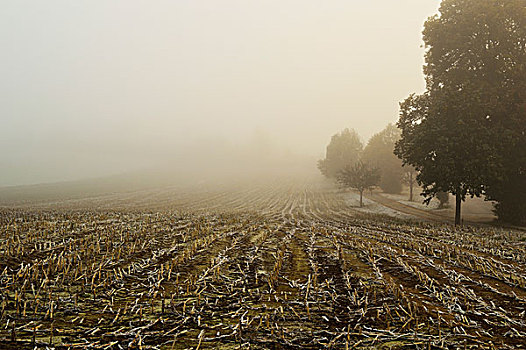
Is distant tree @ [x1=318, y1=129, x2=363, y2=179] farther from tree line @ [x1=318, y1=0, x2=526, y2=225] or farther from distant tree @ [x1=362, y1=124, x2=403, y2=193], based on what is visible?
tree line @ [x1=318, y1=0, x2=526, y2=225]

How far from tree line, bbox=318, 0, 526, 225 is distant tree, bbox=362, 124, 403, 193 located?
116 ft

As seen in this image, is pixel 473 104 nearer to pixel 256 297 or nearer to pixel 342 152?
pixel 256 297

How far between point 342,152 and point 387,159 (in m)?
27.4

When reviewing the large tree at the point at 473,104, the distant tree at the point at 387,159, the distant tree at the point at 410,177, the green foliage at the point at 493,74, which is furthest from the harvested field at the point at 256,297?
the distant tree at the point at 387,159

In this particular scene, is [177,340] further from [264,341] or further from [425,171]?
[425,171]

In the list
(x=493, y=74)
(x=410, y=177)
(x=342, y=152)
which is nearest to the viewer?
(x=493, y=74)

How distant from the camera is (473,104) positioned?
24.6m

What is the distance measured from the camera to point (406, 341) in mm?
5445

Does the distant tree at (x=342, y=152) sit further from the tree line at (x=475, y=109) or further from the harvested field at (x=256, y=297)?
the harvested field at (x=256, y=297)

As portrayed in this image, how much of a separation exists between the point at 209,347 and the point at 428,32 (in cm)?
3126

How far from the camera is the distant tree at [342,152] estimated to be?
96.4m

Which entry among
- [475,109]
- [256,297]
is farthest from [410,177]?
[256,297]

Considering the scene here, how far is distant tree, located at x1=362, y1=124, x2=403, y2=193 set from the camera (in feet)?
225

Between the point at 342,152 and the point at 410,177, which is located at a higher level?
the point at 342,152
